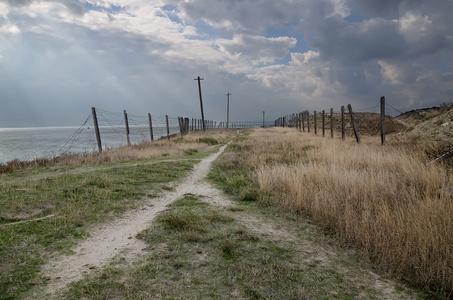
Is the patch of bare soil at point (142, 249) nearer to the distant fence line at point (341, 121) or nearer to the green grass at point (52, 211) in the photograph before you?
the green grass at point (52, 211)

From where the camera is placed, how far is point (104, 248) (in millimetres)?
4328

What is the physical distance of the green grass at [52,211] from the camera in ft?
12.1

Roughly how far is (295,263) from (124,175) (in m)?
7.36

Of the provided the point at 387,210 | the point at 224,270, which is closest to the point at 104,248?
the point at 224,270

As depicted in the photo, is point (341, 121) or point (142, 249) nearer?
point (142, 249)

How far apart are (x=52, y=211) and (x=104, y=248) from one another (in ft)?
7.71

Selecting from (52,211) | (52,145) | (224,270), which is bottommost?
(224,270)

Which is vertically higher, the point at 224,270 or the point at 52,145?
the point at 52,145

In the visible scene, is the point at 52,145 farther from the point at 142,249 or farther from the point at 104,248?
the point at 142,249

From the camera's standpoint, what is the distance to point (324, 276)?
3584 mm

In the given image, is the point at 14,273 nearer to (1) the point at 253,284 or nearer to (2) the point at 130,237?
(2) the point at 130,237

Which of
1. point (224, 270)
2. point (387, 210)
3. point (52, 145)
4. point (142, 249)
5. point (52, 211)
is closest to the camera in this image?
point (224, 270)

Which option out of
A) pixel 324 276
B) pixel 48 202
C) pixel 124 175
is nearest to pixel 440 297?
pixel 324 276

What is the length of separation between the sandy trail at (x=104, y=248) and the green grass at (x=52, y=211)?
0.21 metres
